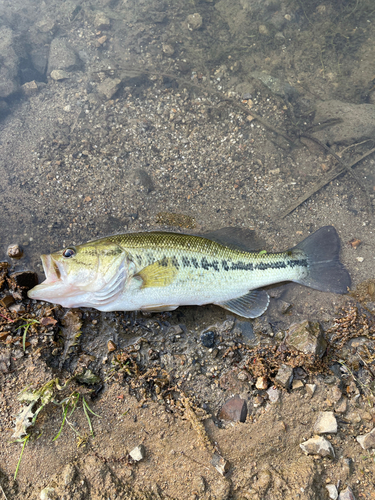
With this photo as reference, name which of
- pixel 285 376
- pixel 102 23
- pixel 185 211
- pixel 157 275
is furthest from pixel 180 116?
pixel 285 376

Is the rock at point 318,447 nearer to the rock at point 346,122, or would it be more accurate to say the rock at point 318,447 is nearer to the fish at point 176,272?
the fish at point 176,272

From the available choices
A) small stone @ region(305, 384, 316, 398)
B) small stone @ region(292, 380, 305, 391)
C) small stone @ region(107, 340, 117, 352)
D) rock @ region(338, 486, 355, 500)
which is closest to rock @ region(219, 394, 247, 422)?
small stone @ region(292, 380, 305, 391)

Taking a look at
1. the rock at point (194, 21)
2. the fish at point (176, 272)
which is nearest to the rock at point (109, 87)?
the rock at point (194, 21)

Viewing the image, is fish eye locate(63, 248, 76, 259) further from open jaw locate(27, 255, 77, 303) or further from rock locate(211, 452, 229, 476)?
rock locate(211, 452, 229, 476)

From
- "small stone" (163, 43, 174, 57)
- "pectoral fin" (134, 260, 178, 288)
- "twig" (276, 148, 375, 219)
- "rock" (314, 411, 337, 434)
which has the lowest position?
"rock" (314, 411, 337, 434)

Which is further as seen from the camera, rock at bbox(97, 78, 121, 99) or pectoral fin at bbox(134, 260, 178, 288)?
rock at bbox(97, 78, 121, 99)

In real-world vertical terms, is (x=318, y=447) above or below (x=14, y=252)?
below

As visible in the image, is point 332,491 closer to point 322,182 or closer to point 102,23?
point 322,182
